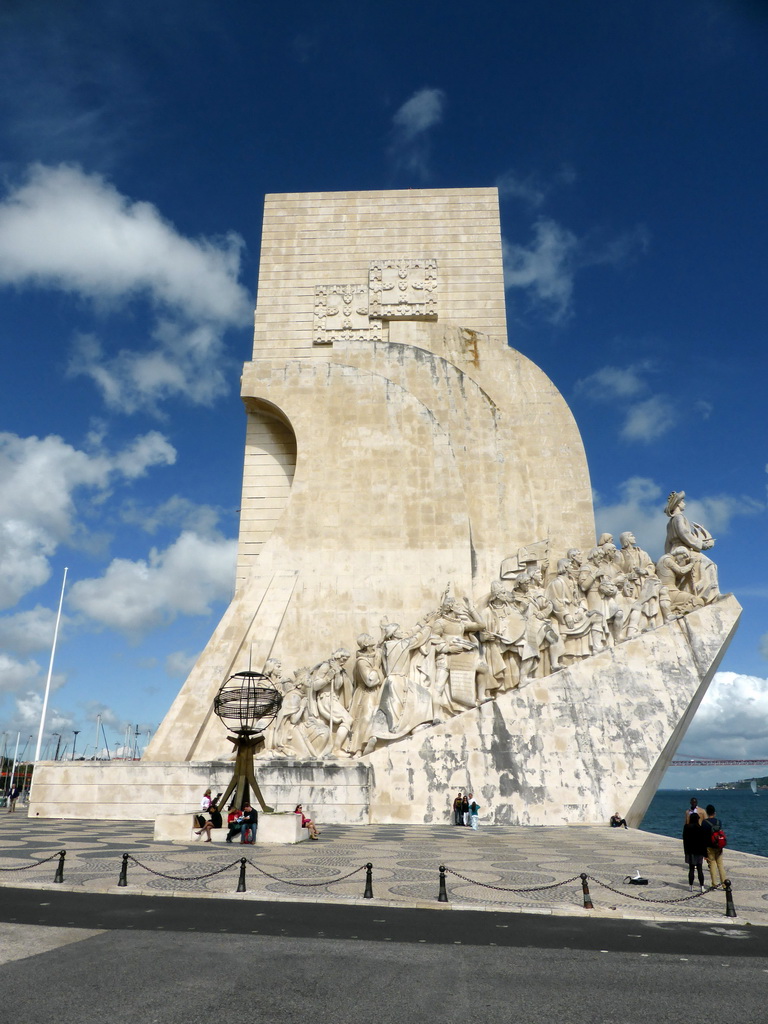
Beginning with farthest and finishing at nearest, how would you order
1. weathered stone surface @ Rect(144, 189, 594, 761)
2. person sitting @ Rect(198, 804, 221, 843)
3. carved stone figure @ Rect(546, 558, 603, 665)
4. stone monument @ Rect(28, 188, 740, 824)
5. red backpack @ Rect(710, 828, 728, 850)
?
1. weathered stone surface @ Rect(144, 189, 594, 761)
2. carved stone figure @ Rect(546, 558, 603, 665)
3. stone monument @ Rect(28, 188, 740, 824)
4. person sitting @ Rect(198, 804, 221, 843)
5. red backpack @ Rect(710, 828, 728, 850)

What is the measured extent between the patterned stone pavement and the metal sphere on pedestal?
1.84m

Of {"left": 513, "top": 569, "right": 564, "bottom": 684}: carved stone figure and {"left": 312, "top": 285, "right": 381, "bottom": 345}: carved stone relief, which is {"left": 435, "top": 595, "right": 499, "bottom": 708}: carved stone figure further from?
{"left": 312, "top": 285, "right": 381, "bottom": 345}: carved stone relief

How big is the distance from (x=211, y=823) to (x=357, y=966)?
577cm

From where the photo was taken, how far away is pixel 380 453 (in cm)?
1661

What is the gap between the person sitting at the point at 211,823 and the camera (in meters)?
8.47

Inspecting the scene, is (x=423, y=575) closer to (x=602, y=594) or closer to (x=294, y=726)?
(x=602, y=594)

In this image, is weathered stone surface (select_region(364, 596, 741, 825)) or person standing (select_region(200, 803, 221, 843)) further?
weathered stone surface (select_region(364, 596, 741, 825))

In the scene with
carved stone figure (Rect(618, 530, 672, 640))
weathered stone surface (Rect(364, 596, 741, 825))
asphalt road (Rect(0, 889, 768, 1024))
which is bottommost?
asphalt road (Rect(0, 889, 768, 1024))

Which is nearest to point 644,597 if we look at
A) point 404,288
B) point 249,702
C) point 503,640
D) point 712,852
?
point 503,640

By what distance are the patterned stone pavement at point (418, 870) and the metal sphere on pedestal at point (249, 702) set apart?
1.84 m

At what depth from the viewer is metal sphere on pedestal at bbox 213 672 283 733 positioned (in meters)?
9.62

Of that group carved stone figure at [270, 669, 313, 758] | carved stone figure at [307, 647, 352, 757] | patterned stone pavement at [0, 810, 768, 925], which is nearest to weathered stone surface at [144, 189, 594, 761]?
carved stone figure at [270, 669, 313, 758]

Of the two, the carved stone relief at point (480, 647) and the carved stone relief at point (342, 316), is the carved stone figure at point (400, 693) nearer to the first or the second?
the carved stone relief at point (480, 647)

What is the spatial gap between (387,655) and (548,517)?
20.6ft
